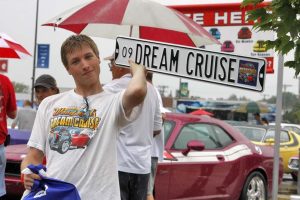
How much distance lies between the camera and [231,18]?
1141 cm

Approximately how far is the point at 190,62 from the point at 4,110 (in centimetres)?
339

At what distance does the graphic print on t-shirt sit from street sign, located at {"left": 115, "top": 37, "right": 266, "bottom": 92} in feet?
1.25

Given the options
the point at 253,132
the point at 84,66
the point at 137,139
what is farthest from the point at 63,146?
the point at 253,132

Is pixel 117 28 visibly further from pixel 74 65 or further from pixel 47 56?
pixel 47 56

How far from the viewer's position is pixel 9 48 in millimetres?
6844

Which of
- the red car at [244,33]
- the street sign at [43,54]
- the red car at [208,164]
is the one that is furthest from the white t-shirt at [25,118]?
the street sign at [43,54]

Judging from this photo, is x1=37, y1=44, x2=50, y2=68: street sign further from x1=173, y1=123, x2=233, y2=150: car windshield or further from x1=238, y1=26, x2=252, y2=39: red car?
x1=173, y1=123, x2=233, y2=150: car windshield

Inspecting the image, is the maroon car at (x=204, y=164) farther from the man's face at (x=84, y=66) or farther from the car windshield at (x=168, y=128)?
the man's face at (x=84, y=66)

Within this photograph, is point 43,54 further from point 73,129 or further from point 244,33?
point 73,129

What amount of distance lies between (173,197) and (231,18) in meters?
5.12

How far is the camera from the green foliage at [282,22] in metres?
3.09

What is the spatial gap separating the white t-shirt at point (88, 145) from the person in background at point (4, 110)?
308cm

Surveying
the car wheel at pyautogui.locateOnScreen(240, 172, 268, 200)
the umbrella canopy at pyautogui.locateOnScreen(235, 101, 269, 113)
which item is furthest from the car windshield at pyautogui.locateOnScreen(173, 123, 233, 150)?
the umbrella canopy at pyautogui.locateOnScreen(235, 101, 269, 113)

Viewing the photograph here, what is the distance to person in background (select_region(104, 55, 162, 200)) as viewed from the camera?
4613 millimetres
